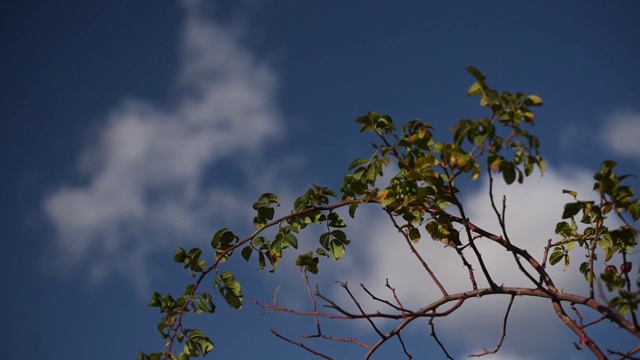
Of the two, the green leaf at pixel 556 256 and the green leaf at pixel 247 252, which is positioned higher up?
the green leaf at pixel 247 252

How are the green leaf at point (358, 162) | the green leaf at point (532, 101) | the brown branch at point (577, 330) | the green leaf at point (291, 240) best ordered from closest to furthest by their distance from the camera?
the green leaf at point (532, 101) → the brown branch at point (577, 330) → the green leaf at point (358, 162) → the green leaf at point (291, 240)

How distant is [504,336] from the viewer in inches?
76.3

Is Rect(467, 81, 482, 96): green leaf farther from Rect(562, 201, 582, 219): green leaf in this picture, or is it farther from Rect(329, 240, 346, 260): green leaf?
Rect(329, 240, 346, 260): green leaf

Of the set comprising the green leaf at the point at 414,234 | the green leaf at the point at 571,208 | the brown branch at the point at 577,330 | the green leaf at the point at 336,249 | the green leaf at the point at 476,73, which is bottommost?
the brown branch at the point at 577,330

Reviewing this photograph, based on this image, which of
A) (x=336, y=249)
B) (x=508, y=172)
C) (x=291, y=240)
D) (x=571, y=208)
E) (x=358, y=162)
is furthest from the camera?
(x=336, y=249)

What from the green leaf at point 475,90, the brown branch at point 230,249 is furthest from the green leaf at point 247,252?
the green leaf at point 475,90

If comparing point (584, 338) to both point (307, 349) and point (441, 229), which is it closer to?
point (441, 229)

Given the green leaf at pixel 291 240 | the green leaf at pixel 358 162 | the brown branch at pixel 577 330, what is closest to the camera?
the brown branch at pixel 577 330

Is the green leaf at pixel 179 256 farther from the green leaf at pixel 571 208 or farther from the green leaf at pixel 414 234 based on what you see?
the green leaf at pixel 571 208

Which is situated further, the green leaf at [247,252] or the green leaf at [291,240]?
the green leaf at [247,252]

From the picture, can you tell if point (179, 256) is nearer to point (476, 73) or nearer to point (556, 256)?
point (476, 73)

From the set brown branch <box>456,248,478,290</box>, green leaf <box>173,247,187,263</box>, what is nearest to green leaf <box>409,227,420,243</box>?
brown branch <box>456,248,478,290</box>

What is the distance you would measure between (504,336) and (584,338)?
0.31 meters

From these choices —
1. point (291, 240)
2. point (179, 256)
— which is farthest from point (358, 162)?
point (179, 256)
